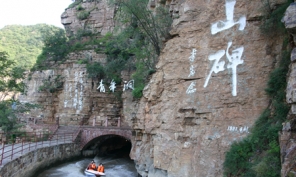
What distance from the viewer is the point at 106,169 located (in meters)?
15.3

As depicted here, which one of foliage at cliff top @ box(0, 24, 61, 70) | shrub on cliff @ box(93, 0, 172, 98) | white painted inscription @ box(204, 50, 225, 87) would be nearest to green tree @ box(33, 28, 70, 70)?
shrub on cliff @ box(93, 0, 172, 98)

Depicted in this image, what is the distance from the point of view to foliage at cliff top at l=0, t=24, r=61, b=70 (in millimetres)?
40166

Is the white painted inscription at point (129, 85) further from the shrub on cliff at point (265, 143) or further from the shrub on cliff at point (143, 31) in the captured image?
the shrub on cliff at point (265, 143)

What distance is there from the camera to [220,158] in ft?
24.7

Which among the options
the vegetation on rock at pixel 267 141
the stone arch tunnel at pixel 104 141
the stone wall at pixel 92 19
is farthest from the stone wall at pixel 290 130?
the stone wall at pixel 92 19

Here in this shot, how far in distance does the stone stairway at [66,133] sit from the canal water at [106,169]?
163cm

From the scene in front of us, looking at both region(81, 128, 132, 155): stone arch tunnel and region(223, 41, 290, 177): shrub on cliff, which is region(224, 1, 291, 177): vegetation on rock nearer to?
region(223, 41, 290, 177): shrub on cliff

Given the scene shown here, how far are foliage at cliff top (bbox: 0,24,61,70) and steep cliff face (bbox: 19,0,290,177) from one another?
3316 centimetres

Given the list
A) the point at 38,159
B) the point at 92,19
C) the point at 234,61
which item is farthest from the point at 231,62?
the point at 92,19

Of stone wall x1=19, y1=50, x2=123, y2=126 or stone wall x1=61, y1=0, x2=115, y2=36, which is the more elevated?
stone wall x1=61, y1=0, x2=115, y2=36

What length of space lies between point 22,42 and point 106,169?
38898 mm

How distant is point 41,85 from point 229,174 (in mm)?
18928

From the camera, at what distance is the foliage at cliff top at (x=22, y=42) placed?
40.2 metres

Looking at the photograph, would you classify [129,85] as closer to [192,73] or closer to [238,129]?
[192,73]
